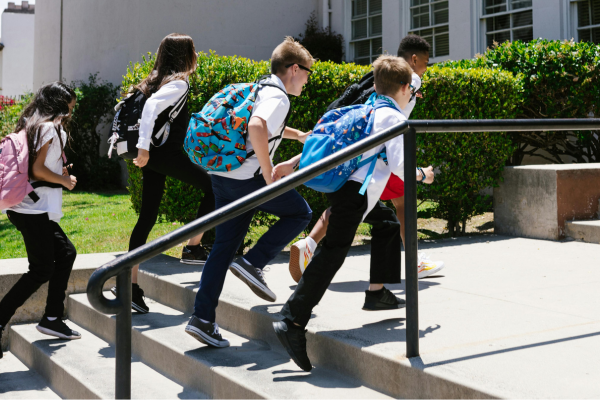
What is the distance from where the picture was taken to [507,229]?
6.88 m

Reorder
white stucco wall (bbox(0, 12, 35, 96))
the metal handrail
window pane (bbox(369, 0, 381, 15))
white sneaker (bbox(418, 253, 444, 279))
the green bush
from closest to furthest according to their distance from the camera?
the metal handrail
white sneaker (bbox(418, 253, 444, 279))
the green bush
window pane (bbox(369, 0, 381, 15))
white stucco wall (bbox(0, 12, 35, 96))

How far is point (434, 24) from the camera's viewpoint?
1266 centimetres

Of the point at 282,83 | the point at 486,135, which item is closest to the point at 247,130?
the point at 282,83

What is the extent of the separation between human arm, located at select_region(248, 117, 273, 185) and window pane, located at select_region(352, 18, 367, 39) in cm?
1197

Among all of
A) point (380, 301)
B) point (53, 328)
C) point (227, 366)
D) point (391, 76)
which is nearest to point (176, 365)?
point (227, 366)

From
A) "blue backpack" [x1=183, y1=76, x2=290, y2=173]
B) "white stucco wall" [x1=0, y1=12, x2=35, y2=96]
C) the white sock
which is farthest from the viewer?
"white stucco wall" [x1=0, y1=12, x2=35, y2=96]

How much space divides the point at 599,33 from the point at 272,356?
28.8 ft

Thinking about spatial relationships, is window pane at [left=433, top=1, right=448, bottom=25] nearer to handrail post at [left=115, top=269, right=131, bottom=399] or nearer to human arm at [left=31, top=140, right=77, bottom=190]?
human arm at [left=31, top=140, right=77, bottom=190]

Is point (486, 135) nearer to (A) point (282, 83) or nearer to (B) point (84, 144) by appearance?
(A) point (282, 83)

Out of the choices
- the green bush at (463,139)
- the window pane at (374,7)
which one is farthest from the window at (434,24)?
the green bush at (463,139)

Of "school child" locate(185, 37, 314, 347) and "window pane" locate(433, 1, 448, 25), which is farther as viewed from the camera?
"window pane" locate(433, 1, 448, 25)

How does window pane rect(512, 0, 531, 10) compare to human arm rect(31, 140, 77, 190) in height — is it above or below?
above

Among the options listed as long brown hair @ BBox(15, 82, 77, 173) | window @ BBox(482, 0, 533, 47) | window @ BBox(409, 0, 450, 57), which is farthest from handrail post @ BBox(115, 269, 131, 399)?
window @ BBox(409, 0, 450, 57)

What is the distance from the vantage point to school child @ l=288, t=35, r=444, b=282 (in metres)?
4.15
